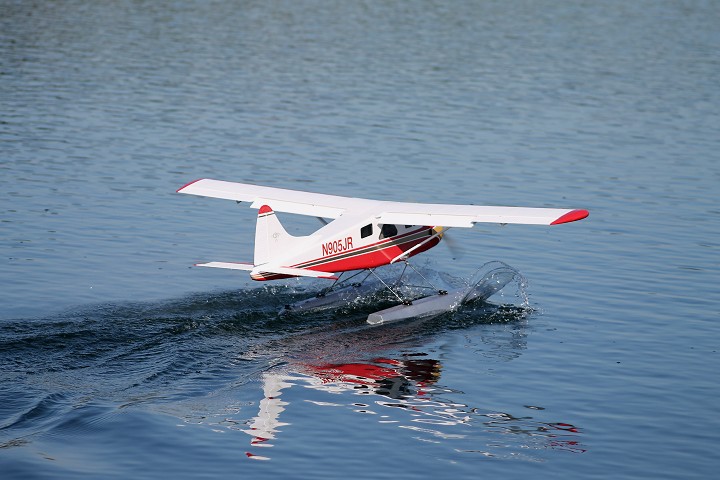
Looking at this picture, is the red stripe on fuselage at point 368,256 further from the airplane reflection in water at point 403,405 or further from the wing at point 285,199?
the airplane reflection in water at point 403,405

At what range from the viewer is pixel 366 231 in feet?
75.4

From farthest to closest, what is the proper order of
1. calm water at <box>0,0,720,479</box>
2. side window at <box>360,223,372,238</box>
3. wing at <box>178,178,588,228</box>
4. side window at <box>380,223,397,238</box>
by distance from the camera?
side window at <box>380,223,397,238</box>
side window at <box>360,223,372,238</box>
wing at <box>178,178,588,228</box>
calm water at <box>0,0,720,479</box>

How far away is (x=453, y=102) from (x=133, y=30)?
22699mm

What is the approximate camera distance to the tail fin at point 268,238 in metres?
21.1

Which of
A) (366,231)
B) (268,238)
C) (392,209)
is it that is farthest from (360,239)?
(268,238)

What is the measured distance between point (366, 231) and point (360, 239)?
0.25 m

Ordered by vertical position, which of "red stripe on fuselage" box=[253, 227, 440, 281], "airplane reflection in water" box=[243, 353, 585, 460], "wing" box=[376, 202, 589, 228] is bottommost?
"airplane reflection in water" box=[243, 353, 585, 460]

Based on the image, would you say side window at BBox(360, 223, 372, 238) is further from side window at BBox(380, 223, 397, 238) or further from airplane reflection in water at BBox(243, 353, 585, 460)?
airplane reflection in water at BBox(243, 353, 585, 460)

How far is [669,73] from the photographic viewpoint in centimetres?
5425

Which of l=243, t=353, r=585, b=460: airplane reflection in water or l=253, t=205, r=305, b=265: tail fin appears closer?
l=243, t=353, r=585, b=460: airplane reflection in water

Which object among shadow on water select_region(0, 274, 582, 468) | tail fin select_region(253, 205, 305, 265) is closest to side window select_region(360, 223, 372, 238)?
shadow on water select_region(0, 274, 582, 468)

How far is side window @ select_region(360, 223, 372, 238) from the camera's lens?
2288 centimetres

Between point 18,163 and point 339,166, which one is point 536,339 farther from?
point 18,163

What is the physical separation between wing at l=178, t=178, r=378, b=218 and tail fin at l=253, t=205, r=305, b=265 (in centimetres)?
264
